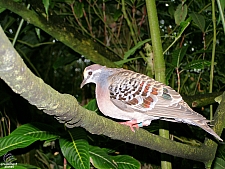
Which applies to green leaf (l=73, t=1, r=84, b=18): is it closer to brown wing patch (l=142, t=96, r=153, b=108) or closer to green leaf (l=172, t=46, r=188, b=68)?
green leaf (l=172, t=46, r=188, b=68)

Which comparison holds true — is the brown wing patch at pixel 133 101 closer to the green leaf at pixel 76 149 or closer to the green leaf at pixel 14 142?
the green leaf at pixel 76 149

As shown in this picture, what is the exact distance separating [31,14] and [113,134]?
3.39 ft

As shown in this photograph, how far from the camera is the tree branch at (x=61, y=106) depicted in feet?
1.92

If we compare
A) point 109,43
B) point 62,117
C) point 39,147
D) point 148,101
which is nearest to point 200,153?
point 148,101

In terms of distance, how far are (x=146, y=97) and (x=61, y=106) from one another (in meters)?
0.92

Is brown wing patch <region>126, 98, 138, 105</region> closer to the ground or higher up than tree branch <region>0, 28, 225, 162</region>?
closer to the ground

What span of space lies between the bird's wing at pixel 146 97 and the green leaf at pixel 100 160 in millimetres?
281

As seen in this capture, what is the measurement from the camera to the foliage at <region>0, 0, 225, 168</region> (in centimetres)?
174

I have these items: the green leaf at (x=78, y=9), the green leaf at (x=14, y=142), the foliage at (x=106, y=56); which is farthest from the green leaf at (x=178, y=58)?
the green leaf at (x=14, y=142)

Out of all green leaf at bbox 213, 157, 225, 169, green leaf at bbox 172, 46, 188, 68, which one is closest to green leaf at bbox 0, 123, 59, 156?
green leaf at bbox 172, 46, 188, 68

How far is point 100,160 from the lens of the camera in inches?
68.1

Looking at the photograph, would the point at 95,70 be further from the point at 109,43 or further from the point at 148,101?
the point at 109,43

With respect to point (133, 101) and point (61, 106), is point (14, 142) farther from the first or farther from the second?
point (61, 106)

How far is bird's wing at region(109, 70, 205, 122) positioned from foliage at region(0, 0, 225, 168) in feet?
0.73
